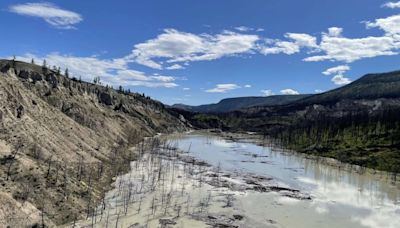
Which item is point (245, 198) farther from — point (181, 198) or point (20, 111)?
point (20, 111)

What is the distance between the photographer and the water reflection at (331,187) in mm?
52631

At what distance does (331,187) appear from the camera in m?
72.4

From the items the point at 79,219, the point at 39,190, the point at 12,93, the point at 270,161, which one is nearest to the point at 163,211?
the point at 79,219

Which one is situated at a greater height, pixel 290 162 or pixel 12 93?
pixel 12 93

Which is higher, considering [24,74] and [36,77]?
[24,74]

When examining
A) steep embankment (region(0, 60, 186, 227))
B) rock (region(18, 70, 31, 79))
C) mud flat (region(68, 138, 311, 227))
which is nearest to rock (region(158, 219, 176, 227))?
mud flat (region(68, 138, 311, 227))

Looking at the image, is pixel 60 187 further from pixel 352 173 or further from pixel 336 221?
pixel 352 173

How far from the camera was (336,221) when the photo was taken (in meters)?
48.8

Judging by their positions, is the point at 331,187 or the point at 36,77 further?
the point at 36,77

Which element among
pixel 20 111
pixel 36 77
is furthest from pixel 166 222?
pixel 36 77

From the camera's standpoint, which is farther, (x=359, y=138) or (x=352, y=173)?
(x=359, y=138)

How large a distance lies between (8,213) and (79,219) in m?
7.20

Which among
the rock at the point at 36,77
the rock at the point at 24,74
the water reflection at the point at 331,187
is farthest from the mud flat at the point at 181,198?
the rock at the point at 24,74

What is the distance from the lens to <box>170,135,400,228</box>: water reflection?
173ft
